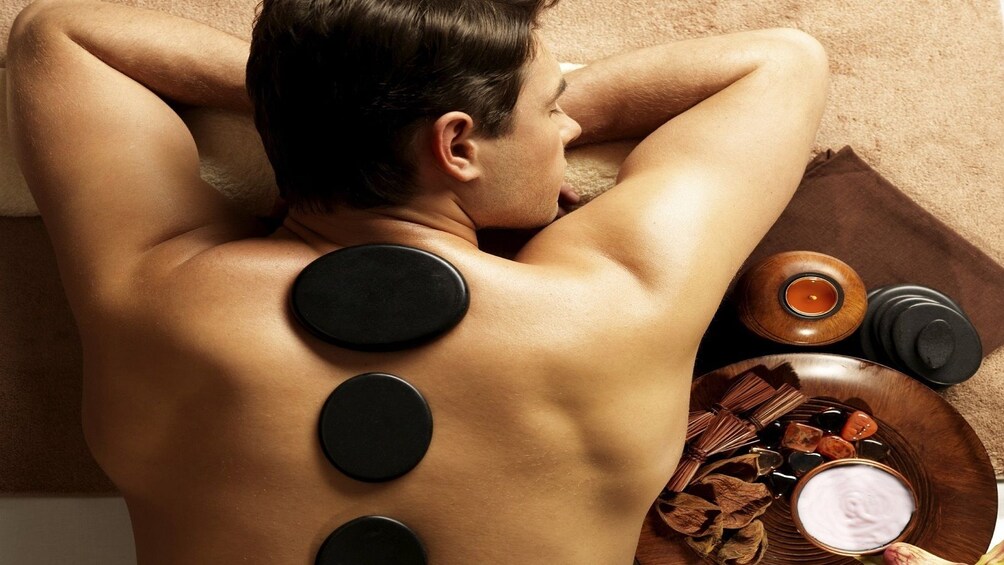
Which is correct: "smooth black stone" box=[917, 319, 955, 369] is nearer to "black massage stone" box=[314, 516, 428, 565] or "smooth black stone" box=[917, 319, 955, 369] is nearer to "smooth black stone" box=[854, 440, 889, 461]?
"smooth black stone" box=[854, 440, 889, 461]

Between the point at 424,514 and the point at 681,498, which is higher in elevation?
the point at 424,514

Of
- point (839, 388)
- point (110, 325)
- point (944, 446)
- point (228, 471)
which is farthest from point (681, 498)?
point (110, 325)

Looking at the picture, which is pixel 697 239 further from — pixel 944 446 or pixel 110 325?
pixel 110 325

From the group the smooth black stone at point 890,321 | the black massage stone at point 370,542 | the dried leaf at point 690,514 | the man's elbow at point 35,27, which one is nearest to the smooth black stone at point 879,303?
the smooth black stone at point 890,321

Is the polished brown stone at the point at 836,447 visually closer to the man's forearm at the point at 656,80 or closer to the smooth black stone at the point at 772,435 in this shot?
the smooth black stone at the point at 772,435

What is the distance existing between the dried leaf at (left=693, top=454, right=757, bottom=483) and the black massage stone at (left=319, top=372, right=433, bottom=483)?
1.53 ft

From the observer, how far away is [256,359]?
851 mm

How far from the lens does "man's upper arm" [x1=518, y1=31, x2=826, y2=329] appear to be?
939mm

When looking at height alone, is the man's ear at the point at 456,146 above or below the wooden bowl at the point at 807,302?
above

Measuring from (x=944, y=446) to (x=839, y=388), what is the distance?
7.0 inches

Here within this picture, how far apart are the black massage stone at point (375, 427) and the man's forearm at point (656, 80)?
55 cm

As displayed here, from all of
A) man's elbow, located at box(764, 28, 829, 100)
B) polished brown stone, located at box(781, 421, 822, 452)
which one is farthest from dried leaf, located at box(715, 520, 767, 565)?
man's elbow, located at box(764, 28, 829, 100)

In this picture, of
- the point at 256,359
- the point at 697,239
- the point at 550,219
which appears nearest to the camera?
the point at 256,359

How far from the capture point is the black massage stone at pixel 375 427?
2.82ft
